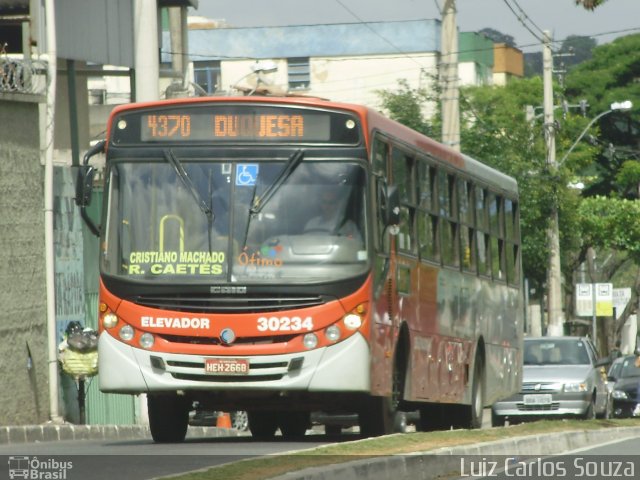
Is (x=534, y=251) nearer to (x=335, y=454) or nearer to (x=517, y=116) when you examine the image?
(x=517, y=116)

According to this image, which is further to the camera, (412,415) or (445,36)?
(445,36)

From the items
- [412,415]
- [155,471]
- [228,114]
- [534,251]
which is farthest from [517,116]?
[155,471]

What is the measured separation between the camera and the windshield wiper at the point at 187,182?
47.4ft

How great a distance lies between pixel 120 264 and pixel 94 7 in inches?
479

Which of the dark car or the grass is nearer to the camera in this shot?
the grass

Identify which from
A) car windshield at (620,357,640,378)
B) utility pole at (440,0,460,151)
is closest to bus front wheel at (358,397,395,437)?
utility pole at (440,0,460,151)

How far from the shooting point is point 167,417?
15.8 metres

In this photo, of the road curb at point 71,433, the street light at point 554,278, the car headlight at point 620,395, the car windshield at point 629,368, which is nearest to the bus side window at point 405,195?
the road curb at point 71,433

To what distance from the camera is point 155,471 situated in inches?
462

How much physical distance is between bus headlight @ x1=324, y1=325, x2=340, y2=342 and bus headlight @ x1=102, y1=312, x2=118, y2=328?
187cm

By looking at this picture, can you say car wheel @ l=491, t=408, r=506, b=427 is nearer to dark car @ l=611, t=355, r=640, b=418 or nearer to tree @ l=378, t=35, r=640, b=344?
dark car @ l=611, t=355, r=640, b=418
